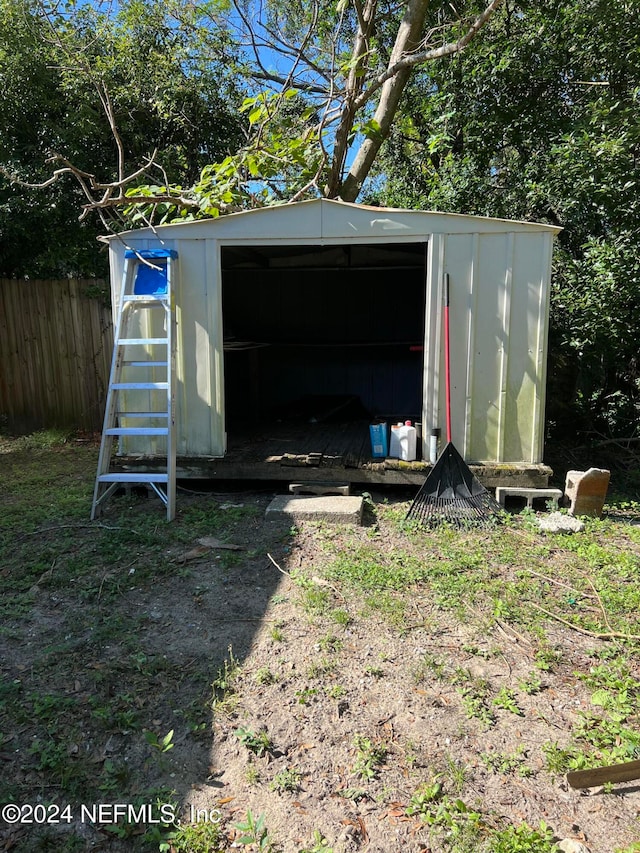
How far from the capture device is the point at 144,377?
4914 millimetres

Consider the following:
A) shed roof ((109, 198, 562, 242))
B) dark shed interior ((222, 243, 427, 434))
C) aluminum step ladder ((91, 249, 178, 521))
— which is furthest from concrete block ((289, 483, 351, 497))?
dark shed interior ((222, 243, 427, 434))

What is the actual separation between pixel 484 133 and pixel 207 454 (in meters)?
5.22

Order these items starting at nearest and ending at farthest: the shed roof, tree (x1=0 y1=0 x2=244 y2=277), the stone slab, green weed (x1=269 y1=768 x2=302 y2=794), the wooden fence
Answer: green weed (x1=269 y1=768 x2=302 y2=794) < the stone slab < the shed roof < tree (x1=0 y1=0 x2=244 y2=277) < the wooden fence

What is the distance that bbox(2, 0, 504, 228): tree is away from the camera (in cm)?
609

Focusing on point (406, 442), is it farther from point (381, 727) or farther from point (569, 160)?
point (569, 160)

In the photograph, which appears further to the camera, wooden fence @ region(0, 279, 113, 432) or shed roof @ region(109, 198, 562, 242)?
Result: wooden fence @ region(0, 279, 113, 432)

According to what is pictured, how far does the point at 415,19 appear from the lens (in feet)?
23.2

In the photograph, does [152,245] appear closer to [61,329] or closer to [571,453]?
[61,329]

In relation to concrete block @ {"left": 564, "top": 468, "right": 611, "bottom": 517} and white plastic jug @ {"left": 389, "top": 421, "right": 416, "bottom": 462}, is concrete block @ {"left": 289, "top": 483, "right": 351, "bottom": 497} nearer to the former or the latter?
white plastic jug @ {"left": 389, "top": 421, "right": 416, "bottom": 462}

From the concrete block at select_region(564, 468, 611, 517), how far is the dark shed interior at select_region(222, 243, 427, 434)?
330cm

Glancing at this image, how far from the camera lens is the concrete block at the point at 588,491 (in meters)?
4.43

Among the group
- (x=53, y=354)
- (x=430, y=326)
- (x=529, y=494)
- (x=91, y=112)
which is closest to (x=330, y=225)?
(x=430, y=326)

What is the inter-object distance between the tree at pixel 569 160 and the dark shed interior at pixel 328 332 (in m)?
1.34

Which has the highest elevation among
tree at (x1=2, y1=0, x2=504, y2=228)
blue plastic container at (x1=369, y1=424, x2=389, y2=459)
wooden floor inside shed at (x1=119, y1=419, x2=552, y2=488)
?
tree at (x1=2, y1=0, x2=504, y2=228)
